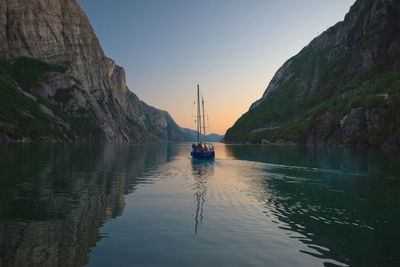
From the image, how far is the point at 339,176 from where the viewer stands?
4303cm

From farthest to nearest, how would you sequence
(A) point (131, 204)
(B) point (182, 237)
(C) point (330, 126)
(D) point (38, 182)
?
(C) point (330, 126) → (D) point (38, 182) → (A) point (131, 204) → (B) point (182, 237)

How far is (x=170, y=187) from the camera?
1350 inches

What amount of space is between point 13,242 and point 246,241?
39.7ft

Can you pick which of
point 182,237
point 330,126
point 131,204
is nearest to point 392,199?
point 182,237

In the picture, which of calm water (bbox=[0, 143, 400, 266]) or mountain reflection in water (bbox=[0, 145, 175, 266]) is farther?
calm water (bbox=[0, 143, 400, 266])

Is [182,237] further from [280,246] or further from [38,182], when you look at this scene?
[38,182]

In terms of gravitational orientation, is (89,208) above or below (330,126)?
below

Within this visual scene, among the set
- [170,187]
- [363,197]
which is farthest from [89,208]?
[363,197]

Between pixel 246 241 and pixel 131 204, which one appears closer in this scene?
pixel 246 241

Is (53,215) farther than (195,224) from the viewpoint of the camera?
Yes

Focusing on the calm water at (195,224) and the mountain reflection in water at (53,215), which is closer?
the mountain reflection in water at (53,215)

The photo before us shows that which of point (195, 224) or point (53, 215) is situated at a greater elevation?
point (53, 215)

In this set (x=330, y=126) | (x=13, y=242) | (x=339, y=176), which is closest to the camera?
(x=13, y=242)

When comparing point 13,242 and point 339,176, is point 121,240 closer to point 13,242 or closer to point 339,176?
point 13,242
